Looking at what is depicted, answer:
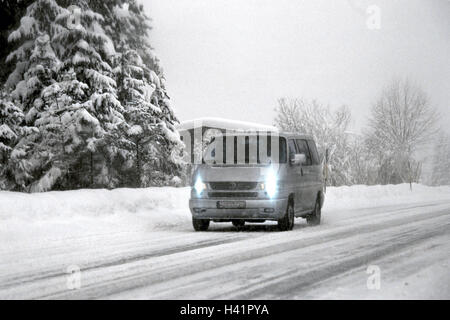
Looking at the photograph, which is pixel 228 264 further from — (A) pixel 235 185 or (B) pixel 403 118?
(B) pixel 403 118

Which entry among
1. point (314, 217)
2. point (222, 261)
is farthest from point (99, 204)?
point (222, 261)

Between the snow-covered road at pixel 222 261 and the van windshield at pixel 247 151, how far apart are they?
1.47 metres

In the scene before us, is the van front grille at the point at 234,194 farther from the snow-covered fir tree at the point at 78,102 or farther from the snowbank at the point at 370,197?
the snowbank at the point at 370,197

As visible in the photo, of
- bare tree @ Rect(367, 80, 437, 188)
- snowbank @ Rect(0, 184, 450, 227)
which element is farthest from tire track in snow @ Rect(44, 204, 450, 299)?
bare tree @ Rect(367, 80, 437, 188)

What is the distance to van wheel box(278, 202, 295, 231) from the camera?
13.4 metres

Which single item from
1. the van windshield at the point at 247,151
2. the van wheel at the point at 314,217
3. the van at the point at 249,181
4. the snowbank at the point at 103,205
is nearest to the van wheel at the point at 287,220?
the van at the point at 249,181

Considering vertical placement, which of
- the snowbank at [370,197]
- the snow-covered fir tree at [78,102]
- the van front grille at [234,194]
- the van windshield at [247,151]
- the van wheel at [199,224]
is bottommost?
the van wheel at [199,224]

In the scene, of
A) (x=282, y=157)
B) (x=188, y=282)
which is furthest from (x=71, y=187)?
(x=188, y=282)

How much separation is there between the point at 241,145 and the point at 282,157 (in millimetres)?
950

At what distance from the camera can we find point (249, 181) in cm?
1333

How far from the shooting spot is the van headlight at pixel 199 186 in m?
13.6

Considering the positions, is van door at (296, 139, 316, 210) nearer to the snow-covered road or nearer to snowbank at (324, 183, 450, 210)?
the snow-covered road

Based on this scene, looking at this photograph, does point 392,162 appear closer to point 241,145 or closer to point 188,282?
point 241,145

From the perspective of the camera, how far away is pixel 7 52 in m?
24.3
